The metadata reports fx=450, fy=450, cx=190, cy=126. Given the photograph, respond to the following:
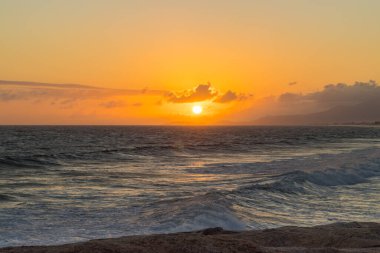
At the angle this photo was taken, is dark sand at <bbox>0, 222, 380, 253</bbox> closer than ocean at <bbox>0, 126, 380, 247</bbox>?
Yes

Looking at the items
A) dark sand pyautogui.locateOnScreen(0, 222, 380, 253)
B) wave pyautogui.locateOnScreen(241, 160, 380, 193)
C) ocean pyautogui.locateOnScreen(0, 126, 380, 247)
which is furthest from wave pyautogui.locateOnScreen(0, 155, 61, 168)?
dark sand pyautogui.locateOnScreen(0, 222, 380, 253)

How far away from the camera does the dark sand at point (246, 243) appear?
6062mm

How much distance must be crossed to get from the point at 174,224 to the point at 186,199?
4338mm

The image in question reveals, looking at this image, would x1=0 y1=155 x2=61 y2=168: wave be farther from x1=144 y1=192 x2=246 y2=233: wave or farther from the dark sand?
the dark sand

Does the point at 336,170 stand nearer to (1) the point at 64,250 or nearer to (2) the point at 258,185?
(2) the point at 258,185

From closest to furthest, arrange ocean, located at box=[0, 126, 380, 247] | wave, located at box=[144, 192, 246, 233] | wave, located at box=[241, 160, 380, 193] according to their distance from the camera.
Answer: ocean, located at box=[0, 126, 380, 247]
wave, located at box=[144, 192, 246, 233]
wave, located at box=[241, 160, 380, 193]

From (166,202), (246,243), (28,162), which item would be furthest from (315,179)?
(28,162)

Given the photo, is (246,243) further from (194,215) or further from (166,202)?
(166,202)

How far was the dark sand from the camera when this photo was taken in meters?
6.06

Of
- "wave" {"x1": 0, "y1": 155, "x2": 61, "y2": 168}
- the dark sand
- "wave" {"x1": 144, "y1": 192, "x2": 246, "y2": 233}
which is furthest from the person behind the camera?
"wave" {"x1": 0, "y1": 155, "x2": 61, "y2": 168}

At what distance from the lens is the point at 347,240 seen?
7797 mm

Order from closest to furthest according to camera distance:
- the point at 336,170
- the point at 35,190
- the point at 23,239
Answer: the point at 23,239 → the point at 35,190 → the point at 336,170

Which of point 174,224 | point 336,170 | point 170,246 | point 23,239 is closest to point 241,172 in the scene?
point 336,170

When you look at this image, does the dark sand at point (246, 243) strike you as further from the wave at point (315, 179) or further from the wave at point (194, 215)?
the wave at point (315, 179)
